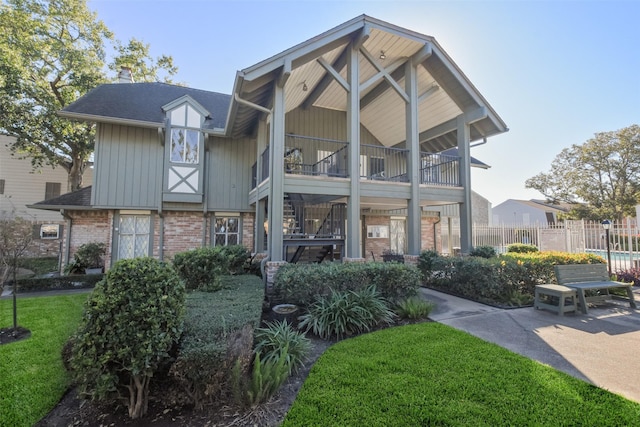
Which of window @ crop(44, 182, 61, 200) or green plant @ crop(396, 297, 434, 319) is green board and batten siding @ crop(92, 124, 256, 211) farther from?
window @ crop(44, 182, 61, 200)

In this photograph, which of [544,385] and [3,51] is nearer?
[544,385]

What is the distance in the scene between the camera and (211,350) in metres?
2.91

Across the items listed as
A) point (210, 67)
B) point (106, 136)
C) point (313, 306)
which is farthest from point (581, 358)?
point (210, 67)

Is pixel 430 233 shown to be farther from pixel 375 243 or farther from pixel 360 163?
pixel 360 163

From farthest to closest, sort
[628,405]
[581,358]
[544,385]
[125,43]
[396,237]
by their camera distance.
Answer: [125,43] < [396,237] < [581,358] < [544,385] < [628,405]

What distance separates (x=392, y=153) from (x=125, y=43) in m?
20.1

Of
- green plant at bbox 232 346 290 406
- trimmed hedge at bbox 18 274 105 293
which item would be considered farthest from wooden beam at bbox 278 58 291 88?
trimmed hedge at bbox 18 274 105 293

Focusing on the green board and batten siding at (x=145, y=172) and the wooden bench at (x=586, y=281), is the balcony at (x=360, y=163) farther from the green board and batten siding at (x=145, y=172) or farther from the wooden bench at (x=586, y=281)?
the wooden bench at (x=586, y=281)

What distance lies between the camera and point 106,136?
10.4 meters

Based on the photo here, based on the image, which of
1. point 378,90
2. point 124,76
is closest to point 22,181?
point 124,76

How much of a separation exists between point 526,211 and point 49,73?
45.4m

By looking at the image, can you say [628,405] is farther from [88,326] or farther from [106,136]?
[106,136]

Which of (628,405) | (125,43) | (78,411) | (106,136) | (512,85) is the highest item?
(125,43)

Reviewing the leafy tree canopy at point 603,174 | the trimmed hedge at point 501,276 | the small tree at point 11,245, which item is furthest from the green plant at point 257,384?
the leafy tree canopy at point 603,174
